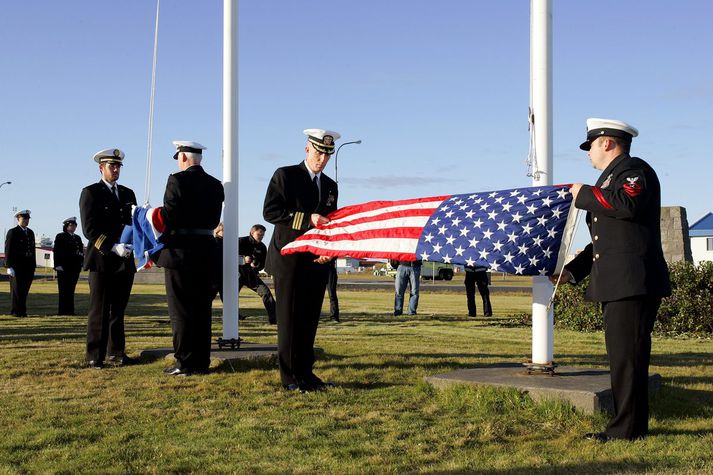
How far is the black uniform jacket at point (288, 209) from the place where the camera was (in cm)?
675

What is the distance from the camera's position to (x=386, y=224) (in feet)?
21.8

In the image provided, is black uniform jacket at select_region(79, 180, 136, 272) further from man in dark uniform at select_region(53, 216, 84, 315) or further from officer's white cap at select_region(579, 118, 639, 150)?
man in dark uniform at select_region(53, 216, 84, 315)

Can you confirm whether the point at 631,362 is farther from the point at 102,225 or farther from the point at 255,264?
the point at 255,264

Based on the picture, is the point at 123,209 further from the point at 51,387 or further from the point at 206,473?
the point at 206,473

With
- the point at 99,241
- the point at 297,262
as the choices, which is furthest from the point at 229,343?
the point at 297,262

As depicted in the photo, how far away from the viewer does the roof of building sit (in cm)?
4132

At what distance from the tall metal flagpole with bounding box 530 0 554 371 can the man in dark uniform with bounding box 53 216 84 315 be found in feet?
44.2

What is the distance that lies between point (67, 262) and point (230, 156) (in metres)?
10.7

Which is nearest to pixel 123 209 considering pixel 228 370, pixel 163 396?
pixel 228 370

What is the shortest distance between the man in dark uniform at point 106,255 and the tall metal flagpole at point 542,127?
4.03 metres

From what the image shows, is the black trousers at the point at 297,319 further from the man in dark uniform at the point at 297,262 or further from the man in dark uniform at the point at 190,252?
the man in dark uniform at the point at 190,252

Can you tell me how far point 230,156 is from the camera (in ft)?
27.8

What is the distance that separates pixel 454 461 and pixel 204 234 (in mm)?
3935

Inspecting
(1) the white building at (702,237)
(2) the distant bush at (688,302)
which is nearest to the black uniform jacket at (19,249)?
(2) the distant bush at (688,302)
